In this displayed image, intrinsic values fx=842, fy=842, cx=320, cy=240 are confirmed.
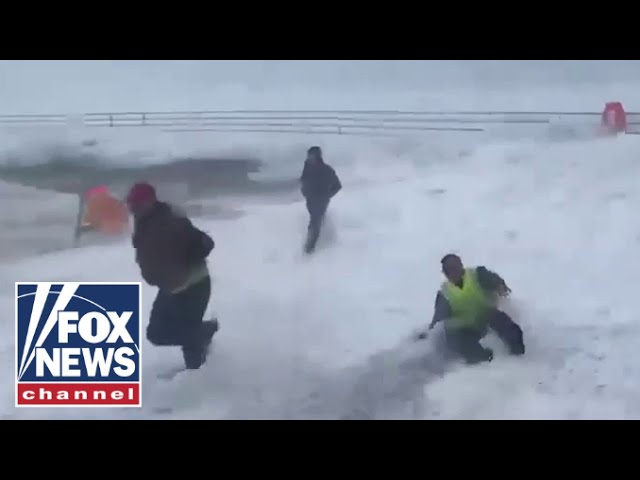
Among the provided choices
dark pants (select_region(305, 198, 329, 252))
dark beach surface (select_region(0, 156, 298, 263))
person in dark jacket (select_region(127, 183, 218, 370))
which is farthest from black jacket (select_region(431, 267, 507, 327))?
person in dark jacket (select_region(127, 183, 218, 370))

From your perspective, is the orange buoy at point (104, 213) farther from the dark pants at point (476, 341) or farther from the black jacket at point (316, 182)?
the dark pants at point (476, 341)

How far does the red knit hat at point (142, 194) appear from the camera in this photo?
2.46 metres

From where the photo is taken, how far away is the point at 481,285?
2.47 metres

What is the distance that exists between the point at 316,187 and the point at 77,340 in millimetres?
830

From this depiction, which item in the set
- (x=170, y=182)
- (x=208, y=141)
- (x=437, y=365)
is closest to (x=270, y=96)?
(x=208, y=141)

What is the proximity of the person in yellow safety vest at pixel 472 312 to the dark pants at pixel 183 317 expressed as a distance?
0.68 metres

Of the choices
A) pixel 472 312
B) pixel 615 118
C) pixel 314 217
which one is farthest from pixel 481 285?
pixel 615 118

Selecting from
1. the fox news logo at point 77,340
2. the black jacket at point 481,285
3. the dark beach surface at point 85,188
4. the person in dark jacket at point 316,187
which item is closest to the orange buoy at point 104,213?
the dark beach surface at point 85,188

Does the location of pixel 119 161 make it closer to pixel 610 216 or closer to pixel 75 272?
pixel 75 272

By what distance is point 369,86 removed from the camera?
2.46m

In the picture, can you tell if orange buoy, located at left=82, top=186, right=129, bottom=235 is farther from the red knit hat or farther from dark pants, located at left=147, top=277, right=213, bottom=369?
dark pants, located at left=147, top=277, right=213, bottom=369

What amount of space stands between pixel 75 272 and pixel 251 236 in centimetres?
53

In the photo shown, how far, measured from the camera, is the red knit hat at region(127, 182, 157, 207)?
246 cm

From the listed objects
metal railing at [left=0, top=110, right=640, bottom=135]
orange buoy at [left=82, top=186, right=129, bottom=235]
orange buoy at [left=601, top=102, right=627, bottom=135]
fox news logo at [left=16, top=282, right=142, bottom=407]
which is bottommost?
fox news logo at [left=16, top=282, right=142, bottom=407]
